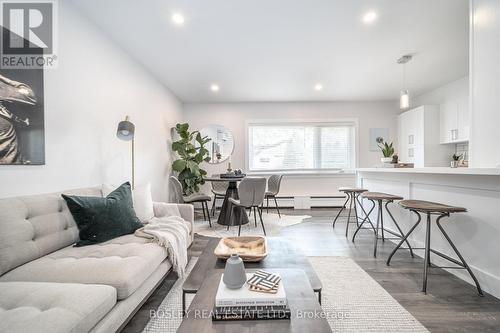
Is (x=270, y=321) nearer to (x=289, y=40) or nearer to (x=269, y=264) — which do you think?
(x=269, y=264)

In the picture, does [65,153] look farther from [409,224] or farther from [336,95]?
[336,95]

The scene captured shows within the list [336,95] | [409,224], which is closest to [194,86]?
[336,95]

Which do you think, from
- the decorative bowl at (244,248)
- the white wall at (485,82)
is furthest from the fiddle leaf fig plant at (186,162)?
the white wall at (485,82)

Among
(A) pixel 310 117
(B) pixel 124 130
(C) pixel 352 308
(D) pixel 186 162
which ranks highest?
(A) pixel 310 117

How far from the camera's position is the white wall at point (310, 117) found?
5273mm

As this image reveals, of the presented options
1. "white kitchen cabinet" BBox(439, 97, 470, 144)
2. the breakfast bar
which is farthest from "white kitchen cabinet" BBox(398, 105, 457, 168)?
the breakfast bar

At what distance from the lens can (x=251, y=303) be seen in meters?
0.90

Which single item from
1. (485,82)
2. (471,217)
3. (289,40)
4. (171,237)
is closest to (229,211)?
(171,237)

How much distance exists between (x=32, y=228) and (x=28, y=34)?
5.03 ft

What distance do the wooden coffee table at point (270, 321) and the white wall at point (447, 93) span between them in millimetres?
4964

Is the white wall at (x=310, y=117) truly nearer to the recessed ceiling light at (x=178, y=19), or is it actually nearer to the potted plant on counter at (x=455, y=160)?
the potted plant on counter at (x=455, y=160)

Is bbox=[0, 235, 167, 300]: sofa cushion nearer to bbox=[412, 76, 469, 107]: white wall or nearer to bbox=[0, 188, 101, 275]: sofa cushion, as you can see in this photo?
bbox=[0, 188, 101, 275]: sofa cushion

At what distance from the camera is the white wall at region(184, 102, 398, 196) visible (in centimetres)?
527

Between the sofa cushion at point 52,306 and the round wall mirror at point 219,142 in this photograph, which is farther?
the round wall mirror at point 219,142
